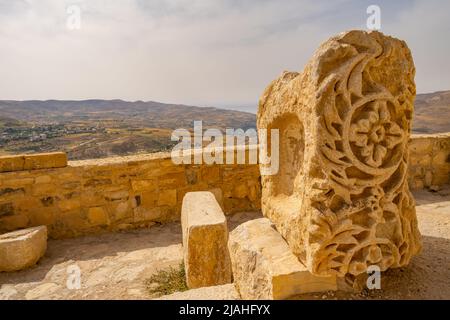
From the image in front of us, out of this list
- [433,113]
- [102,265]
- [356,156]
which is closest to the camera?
[356,156]

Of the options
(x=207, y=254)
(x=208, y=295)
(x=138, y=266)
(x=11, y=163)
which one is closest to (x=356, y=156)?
(x=208, y=295)

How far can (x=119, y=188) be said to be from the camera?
4.61 m

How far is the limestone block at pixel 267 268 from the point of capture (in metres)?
1.66

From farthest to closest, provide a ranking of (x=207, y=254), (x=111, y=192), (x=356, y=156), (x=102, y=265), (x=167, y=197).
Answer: (x=167, y=197) → (x=111, y=192) → (x=102, y=265) → (x=207, y=254) → (x=356, y=156)

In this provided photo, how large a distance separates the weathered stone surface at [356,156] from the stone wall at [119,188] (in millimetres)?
3329

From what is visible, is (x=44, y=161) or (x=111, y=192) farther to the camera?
(x=111, y=192)

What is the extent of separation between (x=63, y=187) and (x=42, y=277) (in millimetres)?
1378

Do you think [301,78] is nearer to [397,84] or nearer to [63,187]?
[397,84]

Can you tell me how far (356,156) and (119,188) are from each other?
381cm

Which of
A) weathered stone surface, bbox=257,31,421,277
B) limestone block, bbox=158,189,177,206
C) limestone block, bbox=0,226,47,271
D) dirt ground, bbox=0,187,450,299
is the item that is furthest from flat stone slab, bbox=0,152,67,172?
weathered stone surface, bbox=257,31,421,277
